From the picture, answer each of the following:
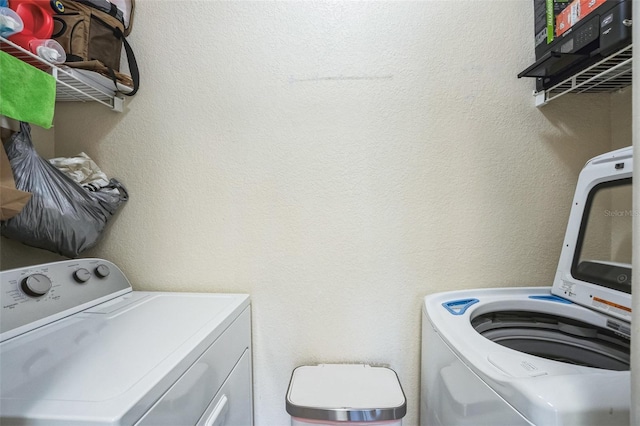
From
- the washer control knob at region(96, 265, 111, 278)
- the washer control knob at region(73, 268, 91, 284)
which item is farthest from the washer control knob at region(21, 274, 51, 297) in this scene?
the washer control knob at region(96, 265, 111, 278)

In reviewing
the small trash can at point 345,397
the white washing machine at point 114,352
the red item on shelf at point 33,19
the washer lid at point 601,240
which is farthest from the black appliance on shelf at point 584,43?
the red item on shelf at point 33,19

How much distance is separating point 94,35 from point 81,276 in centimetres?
90

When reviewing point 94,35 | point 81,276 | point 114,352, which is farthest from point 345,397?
point 94,35

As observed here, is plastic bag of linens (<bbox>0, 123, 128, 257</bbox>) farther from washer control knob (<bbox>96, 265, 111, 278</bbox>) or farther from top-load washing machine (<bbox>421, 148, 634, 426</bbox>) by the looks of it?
top-load washing machine (<bbox>421, 148, 634, 426</bbox>)

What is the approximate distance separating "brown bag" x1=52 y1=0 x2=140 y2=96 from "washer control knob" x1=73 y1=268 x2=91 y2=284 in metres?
0.72

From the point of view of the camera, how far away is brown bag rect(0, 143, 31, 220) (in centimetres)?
83

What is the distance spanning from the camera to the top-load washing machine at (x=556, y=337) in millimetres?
558

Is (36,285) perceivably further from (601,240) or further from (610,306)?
(601,240)

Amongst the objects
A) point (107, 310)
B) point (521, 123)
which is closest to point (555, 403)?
point (521, 123)

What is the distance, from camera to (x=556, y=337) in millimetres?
1034

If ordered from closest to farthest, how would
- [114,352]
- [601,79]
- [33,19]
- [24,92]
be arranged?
[114,352] < [24,92] < [33,19] < [601,79]

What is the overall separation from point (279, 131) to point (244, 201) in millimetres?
337

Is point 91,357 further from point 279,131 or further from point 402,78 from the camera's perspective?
point 402,78

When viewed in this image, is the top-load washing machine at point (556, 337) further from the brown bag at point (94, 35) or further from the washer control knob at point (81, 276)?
the brown bag at point (94, 35)
